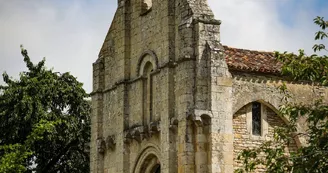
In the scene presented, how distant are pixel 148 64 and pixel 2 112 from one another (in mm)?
11114

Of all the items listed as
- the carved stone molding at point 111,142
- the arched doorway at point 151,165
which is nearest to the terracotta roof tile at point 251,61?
the arched doorway at point 151,165

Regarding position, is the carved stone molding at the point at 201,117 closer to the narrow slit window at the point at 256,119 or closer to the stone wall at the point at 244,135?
the stone wall at the point at 244,135

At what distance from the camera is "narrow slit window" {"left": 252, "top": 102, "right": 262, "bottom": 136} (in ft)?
104

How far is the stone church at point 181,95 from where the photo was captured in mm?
30297

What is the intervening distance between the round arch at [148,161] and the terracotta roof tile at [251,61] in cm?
401

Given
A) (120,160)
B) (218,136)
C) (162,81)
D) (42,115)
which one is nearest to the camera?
(218,136)

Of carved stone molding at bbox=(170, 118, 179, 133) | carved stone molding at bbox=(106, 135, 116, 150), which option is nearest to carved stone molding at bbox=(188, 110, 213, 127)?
carved stone molding at bbox=(170, 118, 179, 133)

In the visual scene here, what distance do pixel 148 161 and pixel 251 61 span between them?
16.7 feet

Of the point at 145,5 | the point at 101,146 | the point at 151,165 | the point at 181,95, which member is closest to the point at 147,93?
the point at 151,165

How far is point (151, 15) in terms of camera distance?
113 feet

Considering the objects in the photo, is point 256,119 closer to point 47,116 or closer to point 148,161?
point 148,161

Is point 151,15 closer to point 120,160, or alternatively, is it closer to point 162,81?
point 162,81

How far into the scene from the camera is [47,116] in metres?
42.7

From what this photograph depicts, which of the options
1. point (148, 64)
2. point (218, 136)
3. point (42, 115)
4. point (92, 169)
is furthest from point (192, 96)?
point (42, 115)
